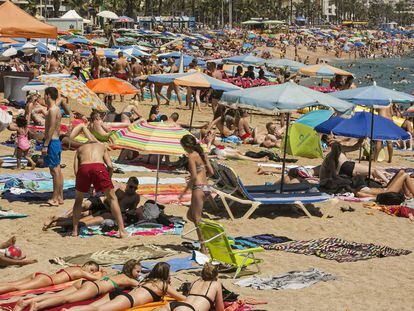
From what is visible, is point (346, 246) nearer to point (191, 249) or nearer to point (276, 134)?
point (191, 249)

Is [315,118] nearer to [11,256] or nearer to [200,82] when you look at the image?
[200,82]

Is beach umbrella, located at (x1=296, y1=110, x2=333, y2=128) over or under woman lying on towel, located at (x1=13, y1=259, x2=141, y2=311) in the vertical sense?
over

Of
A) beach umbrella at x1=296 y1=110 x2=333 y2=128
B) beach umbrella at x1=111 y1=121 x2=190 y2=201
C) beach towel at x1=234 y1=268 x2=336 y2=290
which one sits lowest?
beach towel at x1=234 y1=268 x2=336 y2=290

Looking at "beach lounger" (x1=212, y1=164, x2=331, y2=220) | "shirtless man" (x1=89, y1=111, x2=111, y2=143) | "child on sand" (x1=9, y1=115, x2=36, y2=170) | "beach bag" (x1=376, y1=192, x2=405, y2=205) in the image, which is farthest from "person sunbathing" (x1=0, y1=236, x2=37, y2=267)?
"shirtless man" (x1=89, y1=111, x2=111, y2=143)

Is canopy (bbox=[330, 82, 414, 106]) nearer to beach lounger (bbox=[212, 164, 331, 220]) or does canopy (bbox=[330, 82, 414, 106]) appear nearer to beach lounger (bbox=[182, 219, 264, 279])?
beach lounger (bbox=[212, 164, 331, 220])

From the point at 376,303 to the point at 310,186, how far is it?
4.83m

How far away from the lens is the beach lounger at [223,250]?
8.15m

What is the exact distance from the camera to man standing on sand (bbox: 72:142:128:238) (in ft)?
30.5

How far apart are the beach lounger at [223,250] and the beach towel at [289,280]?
198mm

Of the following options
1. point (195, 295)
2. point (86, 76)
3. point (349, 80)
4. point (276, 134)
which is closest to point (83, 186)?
point (195, 295)

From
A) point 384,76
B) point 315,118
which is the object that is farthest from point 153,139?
point 384,76

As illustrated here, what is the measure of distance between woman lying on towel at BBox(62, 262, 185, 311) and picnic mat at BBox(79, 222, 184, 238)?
287 cm

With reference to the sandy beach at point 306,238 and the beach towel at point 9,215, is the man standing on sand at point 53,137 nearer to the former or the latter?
the sandy beach at point 306,238

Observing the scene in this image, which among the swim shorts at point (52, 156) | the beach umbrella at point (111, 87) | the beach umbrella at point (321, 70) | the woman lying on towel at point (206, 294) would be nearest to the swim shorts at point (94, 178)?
the swim shorts at point (52, 156)
